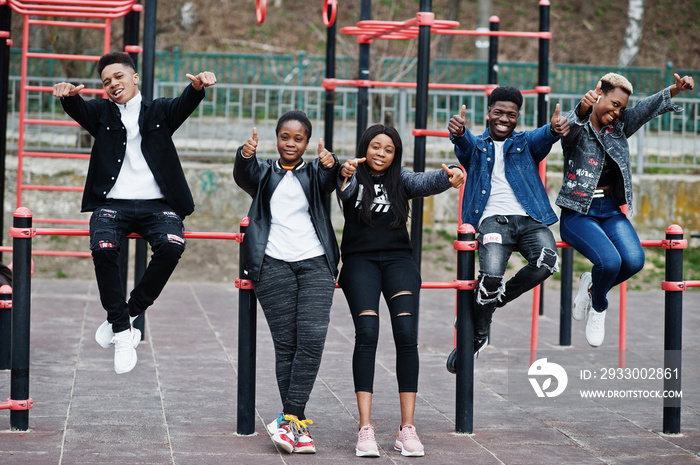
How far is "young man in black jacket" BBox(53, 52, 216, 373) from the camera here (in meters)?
4.64

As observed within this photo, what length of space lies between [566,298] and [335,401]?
2.60 metres

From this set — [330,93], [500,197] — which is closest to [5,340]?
[330,93]

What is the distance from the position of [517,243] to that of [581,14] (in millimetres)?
22169

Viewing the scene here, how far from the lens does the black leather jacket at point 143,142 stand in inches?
188

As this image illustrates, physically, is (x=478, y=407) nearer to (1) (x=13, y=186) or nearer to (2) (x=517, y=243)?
(2) (x=517, y=243)

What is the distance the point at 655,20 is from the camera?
80.4 ft

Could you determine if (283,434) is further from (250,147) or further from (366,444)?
(250,147)

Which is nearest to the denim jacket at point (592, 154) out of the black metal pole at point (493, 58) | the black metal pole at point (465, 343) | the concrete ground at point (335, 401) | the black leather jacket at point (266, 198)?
the black metal pole at point (465, 343)

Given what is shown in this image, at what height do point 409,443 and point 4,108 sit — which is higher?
point 4,108

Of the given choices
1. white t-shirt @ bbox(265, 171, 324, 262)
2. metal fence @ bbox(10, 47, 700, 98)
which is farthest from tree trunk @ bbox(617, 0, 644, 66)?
white t-shirt @ bbox(265, 171, 324, 262)

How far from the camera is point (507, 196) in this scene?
512cm

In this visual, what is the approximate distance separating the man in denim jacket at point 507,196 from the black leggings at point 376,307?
0.59 metres

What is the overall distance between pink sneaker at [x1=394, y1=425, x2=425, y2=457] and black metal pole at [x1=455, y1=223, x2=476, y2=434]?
0.47 meters

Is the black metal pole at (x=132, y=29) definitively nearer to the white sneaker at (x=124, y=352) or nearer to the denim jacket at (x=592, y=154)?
the white sneaker at (x=124, y=352)
